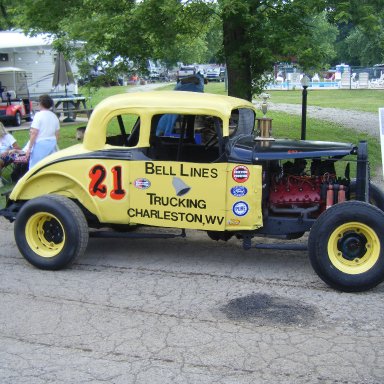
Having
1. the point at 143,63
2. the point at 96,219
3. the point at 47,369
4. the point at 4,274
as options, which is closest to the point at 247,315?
the point at 47,369

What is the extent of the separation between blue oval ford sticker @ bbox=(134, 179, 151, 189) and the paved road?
897mm

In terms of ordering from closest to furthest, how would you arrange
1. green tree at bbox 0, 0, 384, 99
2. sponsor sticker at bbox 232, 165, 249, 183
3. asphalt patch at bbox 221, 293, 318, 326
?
asphalt patch at bbox 221, 293, 318, 326, sponsor sticker at bbox 232, 165, 249, 183, green tree at bbox 0, 0, 384, 99

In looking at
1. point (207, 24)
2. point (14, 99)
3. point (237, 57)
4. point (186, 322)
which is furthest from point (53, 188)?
point (14, 99)

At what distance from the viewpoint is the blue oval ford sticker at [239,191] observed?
6070 millimetres

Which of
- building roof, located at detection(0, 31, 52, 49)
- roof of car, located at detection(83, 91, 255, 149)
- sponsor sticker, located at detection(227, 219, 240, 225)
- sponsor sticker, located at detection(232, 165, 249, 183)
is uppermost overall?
building roof, located at detection(0, 31, 52, 49)

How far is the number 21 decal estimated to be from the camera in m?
6.45

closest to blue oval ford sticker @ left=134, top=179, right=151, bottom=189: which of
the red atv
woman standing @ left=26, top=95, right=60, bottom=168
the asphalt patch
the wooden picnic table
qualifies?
the asphalt patch

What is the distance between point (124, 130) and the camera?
7.16 meters

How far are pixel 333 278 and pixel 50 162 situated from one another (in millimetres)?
3224

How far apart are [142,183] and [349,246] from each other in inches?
84.6

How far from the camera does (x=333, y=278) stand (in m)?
5.70

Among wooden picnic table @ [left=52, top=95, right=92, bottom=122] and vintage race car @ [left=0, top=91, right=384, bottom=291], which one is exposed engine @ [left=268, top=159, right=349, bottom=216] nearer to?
vintage race car @ [left=0, top=91, right=384, bottom=291]

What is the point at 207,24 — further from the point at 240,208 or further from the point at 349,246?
the point at 349,246

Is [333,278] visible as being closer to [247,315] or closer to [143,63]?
[247,315]
